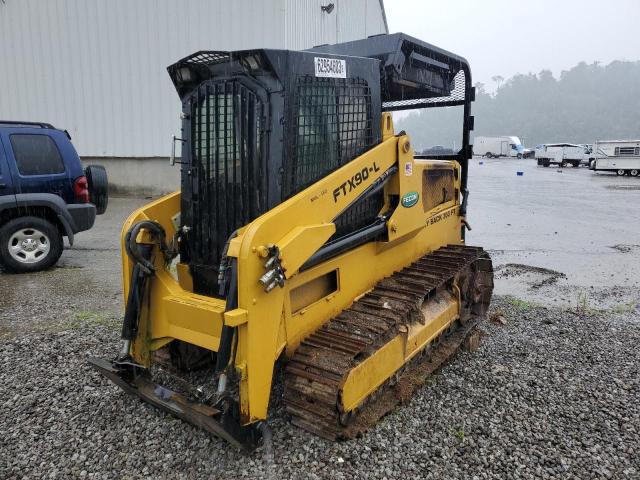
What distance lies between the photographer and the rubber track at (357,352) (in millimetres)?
3006

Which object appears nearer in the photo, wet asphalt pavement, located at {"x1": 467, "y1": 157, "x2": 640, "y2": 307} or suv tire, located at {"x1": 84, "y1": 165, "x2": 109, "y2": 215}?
wet asphalt pavement, located at {"x1": 467, "y1": 157, "x2": 640, "y2": 307}

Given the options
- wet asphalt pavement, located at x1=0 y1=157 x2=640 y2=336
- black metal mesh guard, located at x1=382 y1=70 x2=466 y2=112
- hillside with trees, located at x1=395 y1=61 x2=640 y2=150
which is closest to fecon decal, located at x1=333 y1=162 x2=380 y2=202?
black metal mesh guard, located at x1=382 y1=70 x2=466 y2=112

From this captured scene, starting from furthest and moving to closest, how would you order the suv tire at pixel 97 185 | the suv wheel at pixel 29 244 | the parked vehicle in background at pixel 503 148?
the parked vehicle in background at pixel 503 148 → the suv tire at pixel 97 185 → the suv wheel at pixel 29 244

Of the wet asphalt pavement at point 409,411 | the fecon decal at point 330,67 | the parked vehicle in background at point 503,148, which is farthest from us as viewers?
the parked vehicle in background at point 503,148

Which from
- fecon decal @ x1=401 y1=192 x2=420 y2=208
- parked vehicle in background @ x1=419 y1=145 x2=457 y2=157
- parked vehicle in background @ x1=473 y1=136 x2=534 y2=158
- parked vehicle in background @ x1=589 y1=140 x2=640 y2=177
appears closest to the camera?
fecon decal @ x1=401 y1=192 x2=420 y2=208

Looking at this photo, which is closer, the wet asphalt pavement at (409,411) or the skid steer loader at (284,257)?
the skid steer loader at (284,257)

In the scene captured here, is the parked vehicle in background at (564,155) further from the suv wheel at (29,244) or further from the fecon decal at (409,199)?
the fecon decal at (409,199)

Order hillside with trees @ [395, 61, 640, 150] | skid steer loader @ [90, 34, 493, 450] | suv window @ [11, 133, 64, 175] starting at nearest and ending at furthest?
skid steer loader @ [90, 34, 493, 450], suv window @ [11, 133, 64, 175], hillside with trees @ [395, 61, 640, 150]

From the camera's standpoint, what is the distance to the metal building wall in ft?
47.9

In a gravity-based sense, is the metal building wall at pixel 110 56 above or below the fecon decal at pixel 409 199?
above

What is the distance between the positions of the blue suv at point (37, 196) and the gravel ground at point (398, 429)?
3018mm

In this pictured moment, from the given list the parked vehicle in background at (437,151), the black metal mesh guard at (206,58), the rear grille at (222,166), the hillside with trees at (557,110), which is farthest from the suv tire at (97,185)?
the hillside with trees at (557,110)

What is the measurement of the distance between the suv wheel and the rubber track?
539cm

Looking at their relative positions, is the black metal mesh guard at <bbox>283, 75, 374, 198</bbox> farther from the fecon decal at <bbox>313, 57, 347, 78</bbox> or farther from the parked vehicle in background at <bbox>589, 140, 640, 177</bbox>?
the parked vehicle in background at <bbox>589, 140, 640, 177</bbox>
